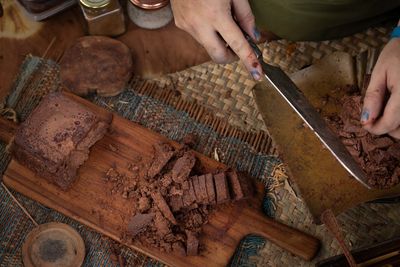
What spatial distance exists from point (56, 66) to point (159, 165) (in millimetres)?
661

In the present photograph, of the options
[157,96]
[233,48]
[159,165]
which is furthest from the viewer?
[157,96]

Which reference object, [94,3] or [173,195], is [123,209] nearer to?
[173,195]

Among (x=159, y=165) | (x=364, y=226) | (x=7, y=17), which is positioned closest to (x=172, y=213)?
(x=159, y=165)

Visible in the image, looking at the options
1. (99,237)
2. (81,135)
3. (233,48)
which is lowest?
(99,237)

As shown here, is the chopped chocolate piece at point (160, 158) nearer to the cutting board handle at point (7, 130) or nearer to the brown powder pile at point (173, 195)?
the brown powder pile at point (173, 195)

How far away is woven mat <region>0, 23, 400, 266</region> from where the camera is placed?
1954mm

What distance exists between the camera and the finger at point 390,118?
1526mm

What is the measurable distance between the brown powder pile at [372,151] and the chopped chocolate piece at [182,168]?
539 mm

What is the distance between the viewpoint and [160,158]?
6.30 ft

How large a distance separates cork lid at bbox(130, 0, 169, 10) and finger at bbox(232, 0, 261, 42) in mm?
660

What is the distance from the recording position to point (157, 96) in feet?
7.08

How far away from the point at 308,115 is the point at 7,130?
114cm

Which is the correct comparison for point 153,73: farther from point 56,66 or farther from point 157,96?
point 56,66

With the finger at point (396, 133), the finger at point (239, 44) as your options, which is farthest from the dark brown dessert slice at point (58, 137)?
the finger at point (396, 133)
